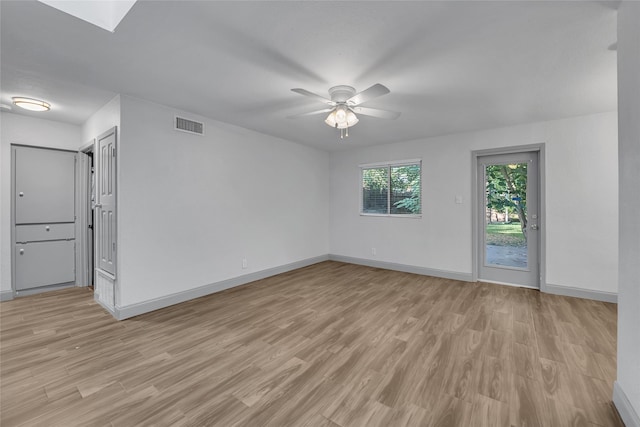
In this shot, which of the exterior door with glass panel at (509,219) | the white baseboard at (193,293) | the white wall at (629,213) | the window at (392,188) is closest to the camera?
the white wall at (629,213)

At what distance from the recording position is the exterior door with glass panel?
4.19 m

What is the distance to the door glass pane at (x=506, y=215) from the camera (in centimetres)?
428

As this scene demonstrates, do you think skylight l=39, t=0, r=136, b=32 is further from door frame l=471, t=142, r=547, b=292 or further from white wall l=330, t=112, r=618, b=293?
door frame l=471, t=142, r=547, b=292

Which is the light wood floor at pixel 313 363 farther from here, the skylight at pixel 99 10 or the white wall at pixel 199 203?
the skylight at pixel 99 10

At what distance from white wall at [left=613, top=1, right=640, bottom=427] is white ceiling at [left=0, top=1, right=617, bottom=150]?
13.4 inches

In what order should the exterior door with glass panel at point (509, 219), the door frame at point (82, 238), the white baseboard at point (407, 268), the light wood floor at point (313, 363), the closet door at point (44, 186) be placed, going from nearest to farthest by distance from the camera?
the light wood floor at point (313, 363) < the closet door at point (44, 186) < the exterior door with glass panel at point (509, 219) < the door frame at point (82, 238) < the white baseboard at point (407, 268)

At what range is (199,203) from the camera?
12.5 feet

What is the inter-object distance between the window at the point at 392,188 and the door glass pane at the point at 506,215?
1154 millimetres

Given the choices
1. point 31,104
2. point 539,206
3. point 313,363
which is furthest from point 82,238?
point 539,206

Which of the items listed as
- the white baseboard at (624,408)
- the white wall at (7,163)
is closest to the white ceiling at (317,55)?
the white wall at (7,163)

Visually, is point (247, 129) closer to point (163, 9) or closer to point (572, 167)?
point (163, 9)

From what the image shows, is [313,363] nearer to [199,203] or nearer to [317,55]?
[317,55]

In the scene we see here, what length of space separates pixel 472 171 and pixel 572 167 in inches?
48.8

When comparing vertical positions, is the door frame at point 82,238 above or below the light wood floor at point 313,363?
above
